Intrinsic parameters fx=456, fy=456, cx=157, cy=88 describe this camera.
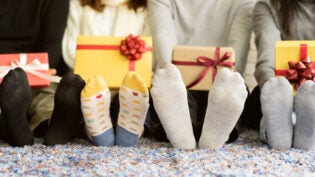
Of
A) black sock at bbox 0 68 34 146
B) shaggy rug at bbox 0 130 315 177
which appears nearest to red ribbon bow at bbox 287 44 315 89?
shaggy rug at bbox 0 130 315 177

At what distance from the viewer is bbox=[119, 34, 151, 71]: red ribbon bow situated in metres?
1.34

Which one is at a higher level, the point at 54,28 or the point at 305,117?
the point at 54,28

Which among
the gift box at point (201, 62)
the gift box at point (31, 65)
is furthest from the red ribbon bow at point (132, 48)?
the gift box at point (31, 65)

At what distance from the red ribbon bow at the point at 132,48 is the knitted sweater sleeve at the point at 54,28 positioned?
0.96 feet

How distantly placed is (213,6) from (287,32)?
288 millimetres

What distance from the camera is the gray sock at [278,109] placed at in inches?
41.9

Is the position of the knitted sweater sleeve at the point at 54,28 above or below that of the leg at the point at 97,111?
above

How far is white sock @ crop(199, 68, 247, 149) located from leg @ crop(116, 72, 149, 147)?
0.15 meters

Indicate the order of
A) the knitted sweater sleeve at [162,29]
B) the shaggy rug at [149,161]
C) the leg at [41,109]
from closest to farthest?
the shaggy rug at [149,161] < the leg at [41,109] < the knitted sweater sleeve at [162,29]

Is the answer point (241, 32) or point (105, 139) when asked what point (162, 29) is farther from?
point (105, 139)

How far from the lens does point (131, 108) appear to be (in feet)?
3.50

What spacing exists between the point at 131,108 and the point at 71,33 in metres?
0.65

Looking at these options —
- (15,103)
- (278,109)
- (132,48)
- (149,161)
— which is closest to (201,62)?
(132,48)

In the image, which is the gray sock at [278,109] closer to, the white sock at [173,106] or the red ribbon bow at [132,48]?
the white sock at [173,106]
